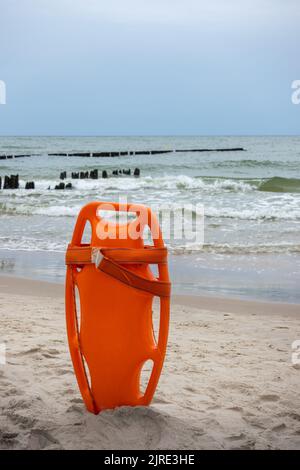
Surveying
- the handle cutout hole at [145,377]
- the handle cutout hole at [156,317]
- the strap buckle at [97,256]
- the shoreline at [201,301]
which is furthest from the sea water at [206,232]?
the strap buckle at [97,256]

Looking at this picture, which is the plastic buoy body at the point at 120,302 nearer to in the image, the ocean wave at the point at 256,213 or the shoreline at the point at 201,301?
the shoreline at the point at 201,301

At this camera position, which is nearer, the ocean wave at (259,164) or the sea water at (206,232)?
the sea water at (206,232)

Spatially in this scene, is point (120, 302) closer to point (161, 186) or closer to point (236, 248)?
point (236, 248)

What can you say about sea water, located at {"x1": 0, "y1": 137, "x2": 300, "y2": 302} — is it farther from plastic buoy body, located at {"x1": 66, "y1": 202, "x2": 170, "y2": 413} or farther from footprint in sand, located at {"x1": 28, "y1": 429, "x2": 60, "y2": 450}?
footprint in sand, located at {"x1": 28, "y1": 429, "x2": 60, "y2": 450}

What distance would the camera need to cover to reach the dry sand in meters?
3.02

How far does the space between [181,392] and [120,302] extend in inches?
35.4

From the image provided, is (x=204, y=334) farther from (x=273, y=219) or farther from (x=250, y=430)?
(x=273, y=219)

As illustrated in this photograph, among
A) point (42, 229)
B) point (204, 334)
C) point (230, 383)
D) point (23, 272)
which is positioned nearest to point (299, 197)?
point (42, 229)

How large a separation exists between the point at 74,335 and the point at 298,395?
131 cm

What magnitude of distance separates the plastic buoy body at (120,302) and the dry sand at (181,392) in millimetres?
170

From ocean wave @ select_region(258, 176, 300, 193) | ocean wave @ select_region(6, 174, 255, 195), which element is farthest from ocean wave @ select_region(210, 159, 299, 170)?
ocean wave @ select_region(6, 174, 255, 195)

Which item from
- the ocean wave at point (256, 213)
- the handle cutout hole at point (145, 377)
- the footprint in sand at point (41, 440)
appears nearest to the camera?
the footprint in sand at point (41, 440)

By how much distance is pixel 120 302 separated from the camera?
9.98ft

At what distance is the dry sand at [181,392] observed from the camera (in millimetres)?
3018
